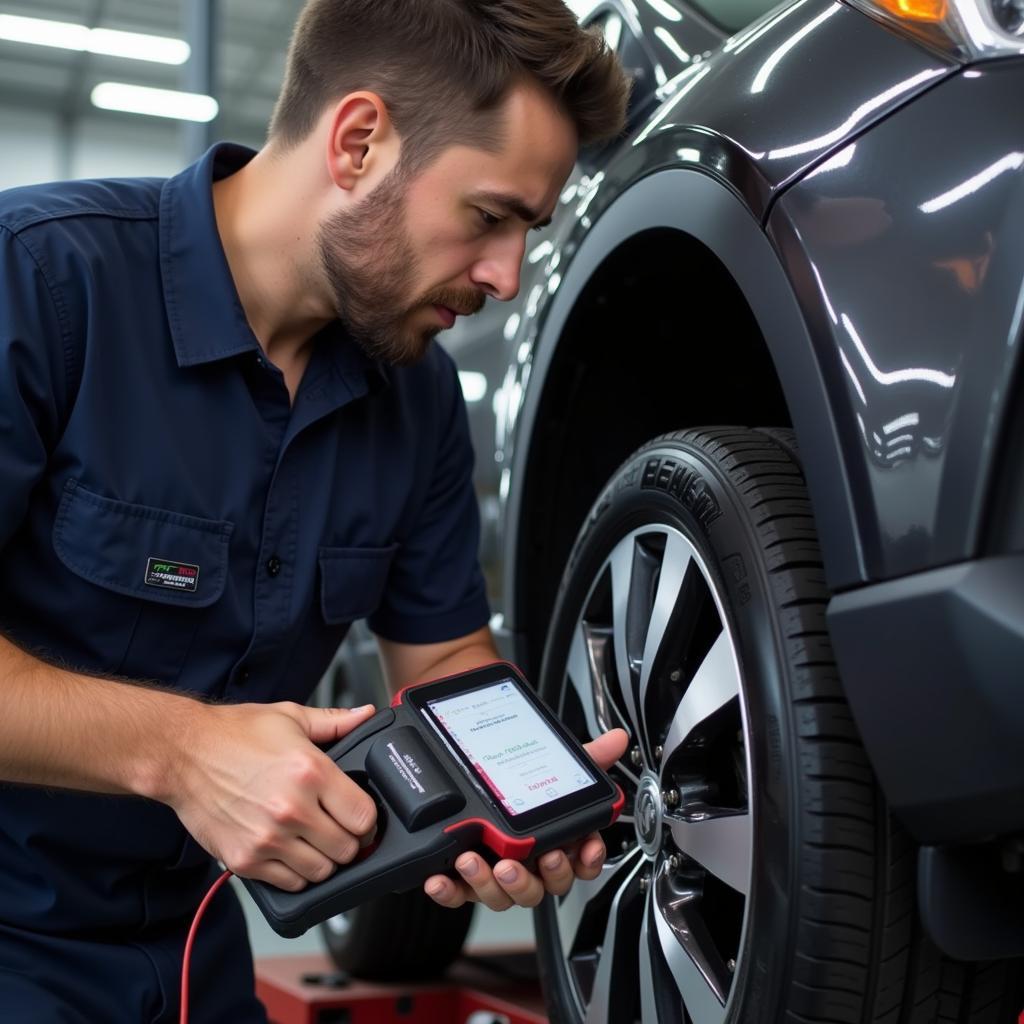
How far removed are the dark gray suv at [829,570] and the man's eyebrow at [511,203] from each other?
0.10 metres

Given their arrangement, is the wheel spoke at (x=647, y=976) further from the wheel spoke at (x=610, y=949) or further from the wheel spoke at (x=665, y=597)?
the wheel spoke at (x=665, y=597)

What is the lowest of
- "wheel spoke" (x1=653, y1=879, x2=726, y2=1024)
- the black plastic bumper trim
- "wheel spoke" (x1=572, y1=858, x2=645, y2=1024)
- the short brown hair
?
"wheel spoke" (x1=572, y1=858, x2=645, y2=1024)

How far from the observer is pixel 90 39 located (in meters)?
6.99

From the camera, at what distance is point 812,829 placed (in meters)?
0.83

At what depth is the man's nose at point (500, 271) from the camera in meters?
1.17

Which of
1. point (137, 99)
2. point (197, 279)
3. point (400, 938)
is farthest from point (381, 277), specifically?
point (137, 99)

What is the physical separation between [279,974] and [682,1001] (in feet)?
3.96

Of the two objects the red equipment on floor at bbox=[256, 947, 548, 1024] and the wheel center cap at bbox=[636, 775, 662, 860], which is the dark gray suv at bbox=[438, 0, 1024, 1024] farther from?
the red equipment on floor at bbox=[256, 947, 548, 1024]

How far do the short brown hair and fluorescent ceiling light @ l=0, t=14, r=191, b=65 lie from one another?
601 centimetres

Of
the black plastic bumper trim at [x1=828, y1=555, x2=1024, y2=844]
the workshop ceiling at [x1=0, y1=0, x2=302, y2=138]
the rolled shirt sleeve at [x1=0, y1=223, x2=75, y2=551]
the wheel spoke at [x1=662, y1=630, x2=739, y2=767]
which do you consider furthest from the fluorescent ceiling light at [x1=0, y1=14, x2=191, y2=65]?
the black plastic bumper trim at [x1=828, y1=555, x2=1024, y2=844]

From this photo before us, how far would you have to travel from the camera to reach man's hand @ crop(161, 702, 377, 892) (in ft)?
3.00

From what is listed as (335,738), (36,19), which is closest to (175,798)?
(335,738)

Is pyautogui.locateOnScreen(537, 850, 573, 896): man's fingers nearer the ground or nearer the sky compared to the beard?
nearer the ground

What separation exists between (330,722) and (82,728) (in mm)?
192
